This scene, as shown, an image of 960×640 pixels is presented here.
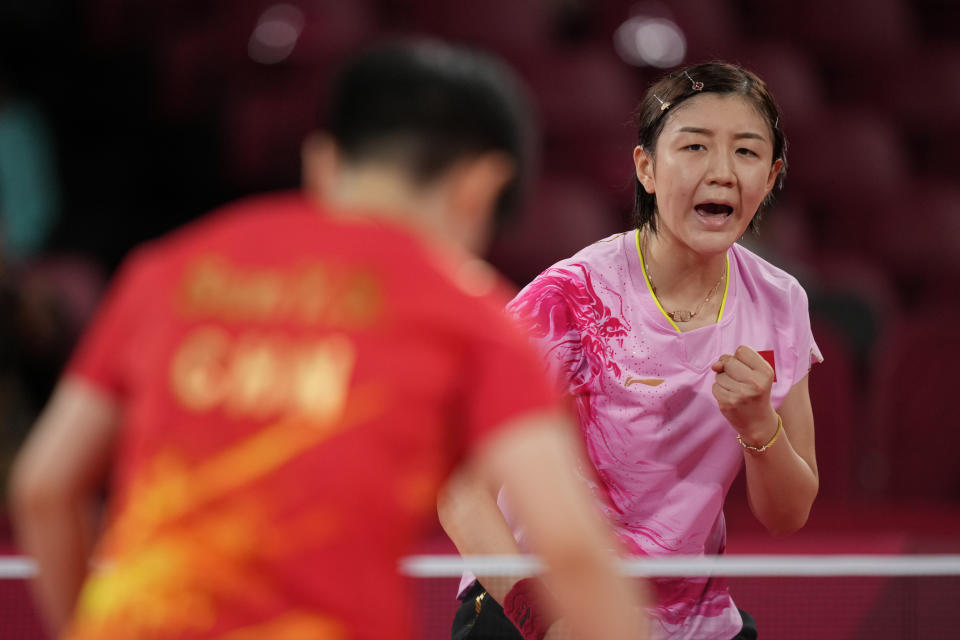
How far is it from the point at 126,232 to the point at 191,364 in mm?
5026

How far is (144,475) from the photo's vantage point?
1214 mm

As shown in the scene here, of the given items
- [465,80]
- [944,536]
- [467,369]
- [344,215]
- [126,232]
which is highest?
[465,80]

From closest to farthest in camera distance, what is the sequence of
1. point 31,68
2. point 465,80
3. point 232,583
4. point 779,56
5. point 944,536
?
point 232,583 < point 465,80 < point 944,536 < point 31,68 < point 779,56

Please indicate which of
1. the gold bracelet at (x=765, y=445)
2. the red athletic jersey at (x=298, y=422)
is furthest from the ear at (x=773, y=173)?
the red athletic jersey at (x=298, y=422)

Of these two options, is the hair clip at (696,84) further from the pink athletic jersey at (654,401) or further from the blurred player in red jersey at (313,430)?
the blurred player in red jersey at (313,430)

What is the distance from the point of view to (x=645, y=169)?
2252 mm

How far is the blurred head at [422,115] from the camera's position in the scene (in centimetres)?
129

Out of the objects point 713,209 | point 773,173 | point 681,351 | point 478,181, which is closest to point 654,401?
point 681,351

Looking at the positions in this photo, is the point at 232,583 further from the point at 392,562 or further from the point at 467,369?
the point at 467,369

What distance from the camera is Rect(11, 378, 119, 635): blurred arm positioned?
128 cm

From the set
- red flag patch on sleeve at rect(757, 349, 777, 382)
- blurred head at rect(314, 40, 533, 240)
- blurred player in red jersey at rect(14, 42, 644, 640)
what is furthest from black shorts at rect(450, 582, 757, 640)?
blurred head at rect(314, 40, 533, 240)

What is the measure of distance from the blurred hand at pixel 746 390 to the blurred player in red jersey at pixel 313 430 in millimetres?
801

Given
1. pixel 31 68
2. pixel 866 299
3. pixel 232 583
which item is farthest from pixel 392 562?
pixel 31 68

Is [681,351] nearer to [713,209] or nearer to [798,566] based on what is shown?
[713,209]
